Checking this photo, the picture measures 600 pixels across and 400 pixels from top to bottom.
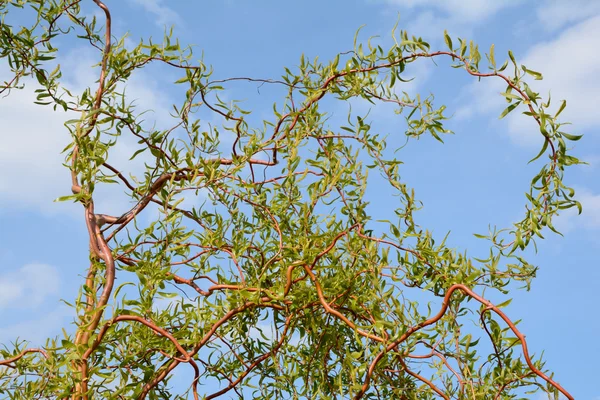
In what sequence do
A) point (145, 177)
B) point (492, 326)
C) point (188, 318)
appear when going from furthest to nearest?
1. point (145, 177)
2. point (188, 318)
3. point (492, 326)

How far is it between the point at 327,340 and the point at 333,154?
0.45 meters

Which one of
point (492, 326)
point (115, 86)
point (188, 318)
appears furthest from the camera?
point (115, 86)

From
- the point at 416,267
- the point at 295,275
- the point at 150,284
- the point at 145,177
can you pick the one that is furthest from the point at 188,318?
the point at 416,267

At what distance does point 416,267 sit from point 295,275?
0.28 metres

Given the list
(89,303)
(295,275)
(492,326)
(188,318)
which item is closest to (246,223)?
(295,275)

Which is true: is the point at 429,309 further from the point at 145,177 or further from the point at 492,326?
the point at 145,177

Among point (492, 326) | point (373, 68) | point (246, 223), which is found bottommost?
point (492, 326)

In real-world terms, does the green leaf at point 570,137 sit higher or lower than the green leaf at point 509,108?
lower

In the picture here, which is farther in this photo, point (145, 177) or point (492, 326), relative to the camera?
point (145, 177)

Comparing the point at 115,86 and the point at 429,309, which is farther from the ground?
the point at 115,86

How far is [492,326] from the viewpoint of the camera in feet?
4.91

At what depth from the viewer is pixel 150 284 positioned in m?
1.54

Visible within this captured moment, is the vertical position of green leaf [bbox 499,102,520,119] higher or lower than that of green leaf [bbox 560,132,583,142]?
higher

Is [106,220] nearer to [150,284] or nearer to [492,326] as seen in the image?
[150,284]
